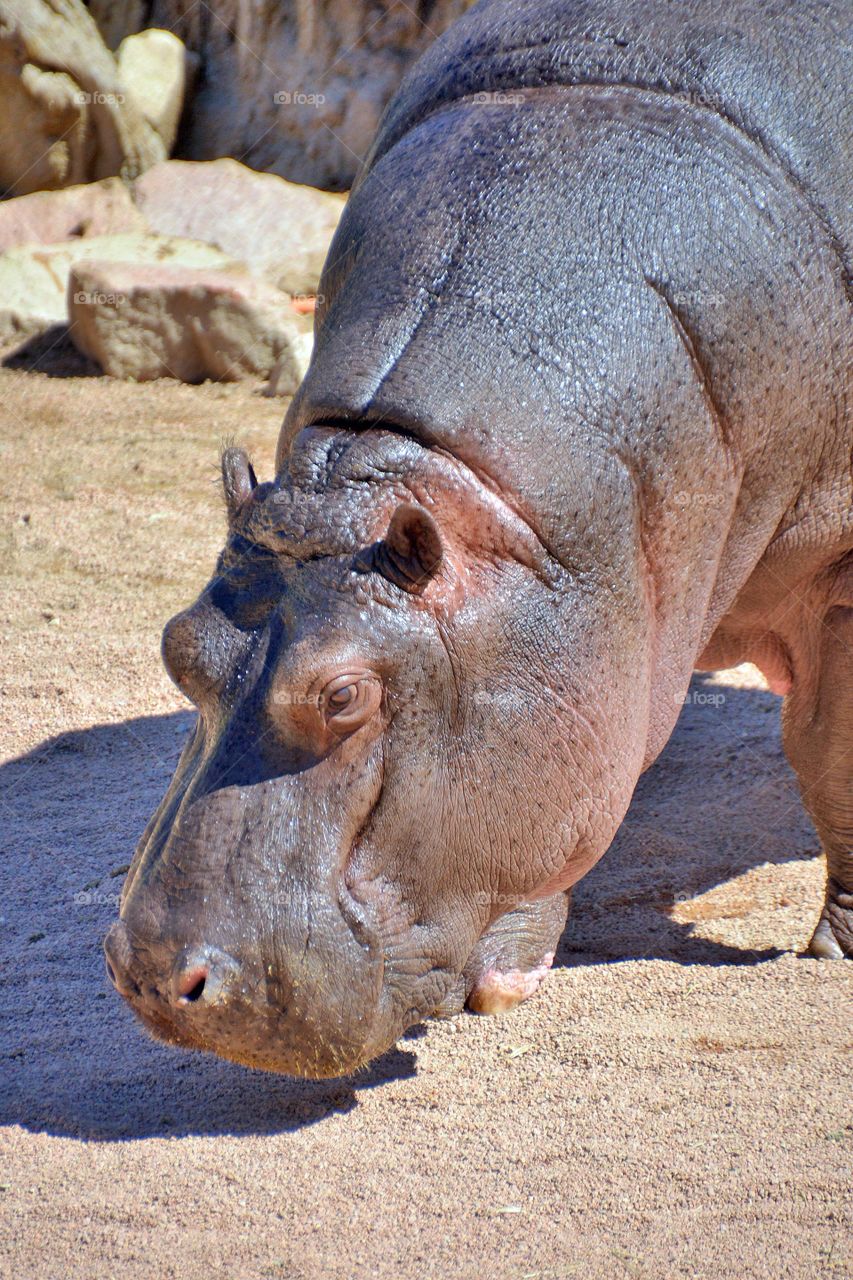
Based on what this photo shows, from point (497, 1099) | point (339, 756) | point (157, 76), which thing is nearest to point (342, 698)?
point (339, 756)

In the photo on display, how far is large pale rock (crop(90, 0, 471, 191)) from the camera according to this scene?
11648 mm

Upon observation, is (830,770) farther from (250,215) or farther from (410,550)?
(250,215)

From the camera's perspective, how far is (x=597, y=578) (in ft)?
9.54

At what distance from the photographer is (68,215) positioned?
11125 mm

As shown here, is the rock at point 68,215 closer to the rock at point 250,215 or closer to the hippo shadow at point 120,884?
the rock at point 250,215

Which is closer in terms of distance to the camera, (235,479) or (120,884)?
(235,479)

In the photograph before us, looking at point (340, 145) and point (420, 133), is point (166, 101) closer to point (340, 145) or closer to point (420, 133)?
point (340, 145)

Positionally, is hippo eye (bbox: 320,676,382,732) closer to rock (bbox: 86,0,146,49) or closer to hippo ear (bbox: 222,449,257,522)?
hippo ear (bbox: 222,449,257,522)

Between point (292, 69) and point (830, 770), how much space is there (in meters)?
9.95

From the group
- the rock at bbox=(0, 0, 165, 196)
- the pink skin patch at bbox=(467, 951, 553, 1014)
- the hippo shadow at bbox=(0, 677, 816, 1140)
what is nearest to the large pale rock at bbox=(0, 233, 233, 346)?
the rock at bbox=(0, 0, 165, 196)

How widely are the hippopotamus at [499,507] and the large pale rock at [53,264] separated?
7.04 metres

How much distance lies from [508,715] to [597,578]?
1.18 feet

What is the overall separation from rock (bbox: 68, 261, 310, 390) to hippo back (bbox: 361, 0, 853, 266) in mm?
5894

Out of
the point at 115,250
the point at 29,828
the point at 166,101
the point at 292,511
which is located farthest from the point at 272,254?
the point at 292,511
